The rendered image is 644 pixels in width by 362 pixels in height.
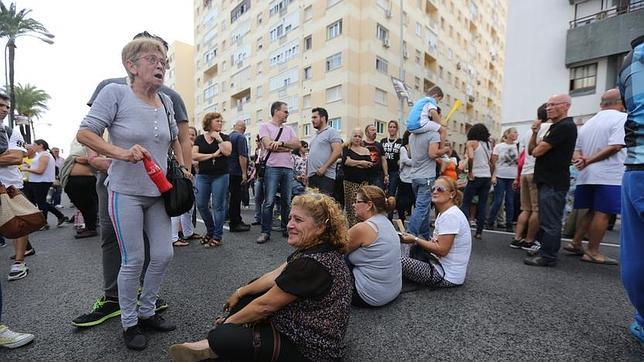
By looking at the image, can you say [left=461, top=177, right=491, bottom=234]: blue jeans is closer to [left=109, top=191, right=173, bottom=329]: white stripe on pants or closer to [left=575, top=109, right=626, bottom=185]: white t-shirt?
[left=575, top=109, right=626, bottom=185]: white t-shirt

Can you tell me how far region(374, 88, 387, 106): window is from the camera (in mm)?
24859

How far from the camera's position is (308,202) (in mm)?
1786

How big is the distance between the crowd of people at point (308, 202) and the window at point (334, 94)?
739 inches

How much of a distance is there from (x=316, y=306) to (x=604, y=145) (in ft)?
13.1

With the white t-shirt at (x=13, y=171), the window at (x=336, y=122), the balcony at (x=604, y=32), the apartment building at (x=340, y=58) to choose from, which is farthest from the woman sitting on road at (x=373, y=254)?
the window at (x=336, y=122)

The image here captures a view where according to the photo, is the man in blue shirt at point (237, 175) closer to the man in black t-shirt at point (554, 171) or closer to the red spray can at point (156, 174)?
the red spray can at point (156, 174)

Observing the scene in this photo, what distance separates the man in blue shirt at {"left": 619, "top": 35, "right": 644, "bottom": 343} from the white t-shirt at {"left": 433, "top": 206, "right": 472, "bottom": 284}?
1.13 m

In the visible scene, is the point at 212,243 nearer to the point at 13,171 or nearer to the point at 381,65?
the point at 13,171

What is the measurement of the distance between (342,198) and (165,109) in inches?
138

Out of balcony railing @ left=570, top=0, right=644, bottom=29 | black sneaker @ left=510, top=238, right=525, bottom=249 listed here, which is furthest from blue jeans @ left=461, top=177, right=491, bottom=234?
balcony railing @ left=570, top=0, right=644, bottom=29

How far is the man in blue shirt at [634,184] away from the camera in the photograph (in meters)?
1.87

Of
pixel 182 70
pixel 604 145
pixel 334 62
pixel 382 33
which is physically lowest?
pixel 604 145

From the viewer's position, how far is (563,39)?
15531 millimetres

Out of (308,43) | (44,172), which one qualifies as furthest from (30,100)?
(44,172)
